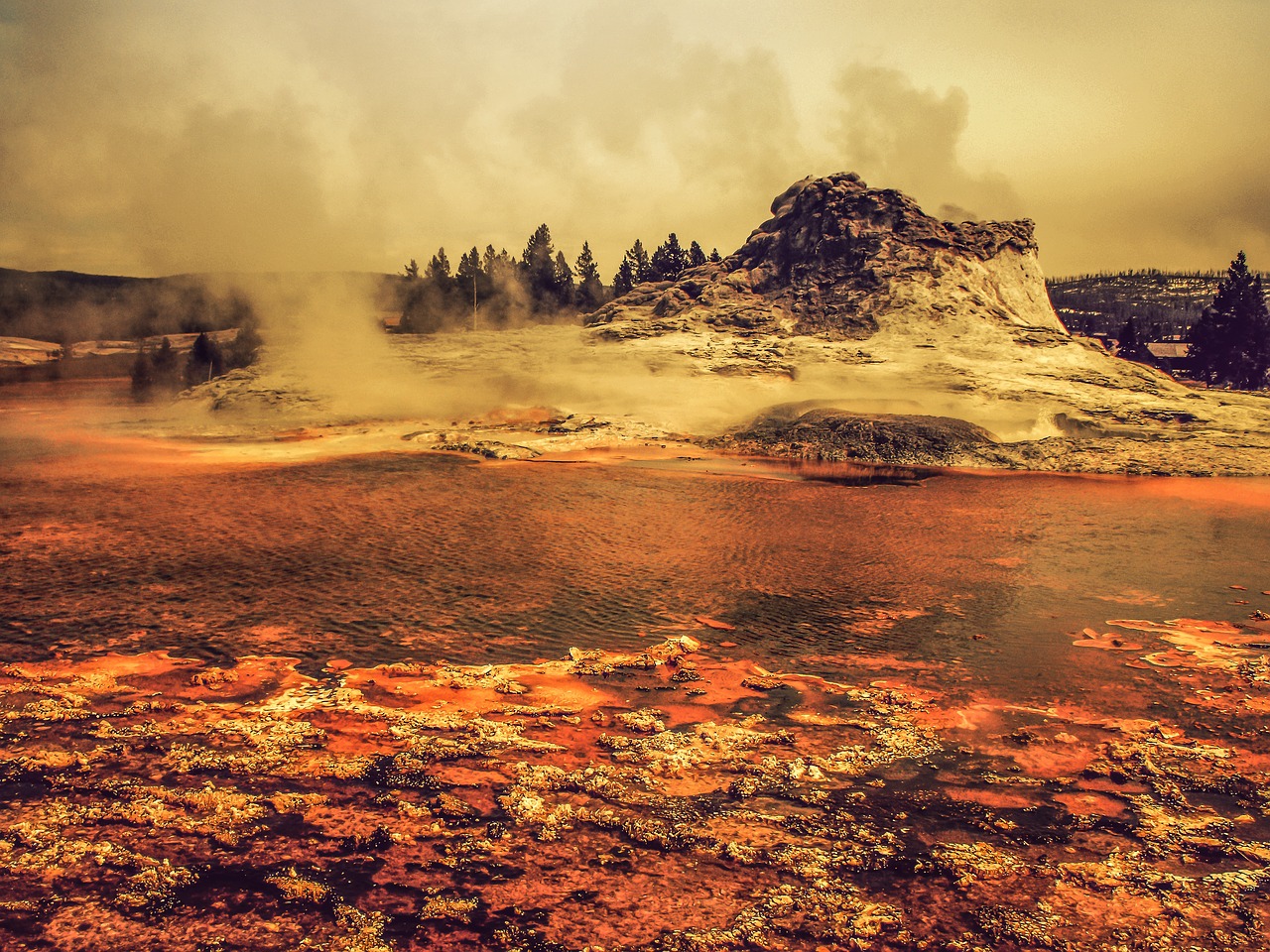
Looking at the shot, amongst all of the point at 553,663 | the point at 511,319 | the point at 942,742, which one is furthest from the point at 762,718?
the point at 511,319

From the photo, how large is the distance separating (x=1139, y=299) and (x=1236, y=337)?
82383mm

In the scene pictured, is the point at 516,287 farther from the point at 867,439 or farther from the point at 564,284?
the point at 867,439

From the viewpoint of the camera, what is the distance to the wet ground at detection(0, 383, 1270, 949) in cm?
297

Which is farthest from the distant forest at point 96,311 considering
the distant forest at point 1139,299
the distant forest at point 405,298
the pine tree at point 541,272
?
the distant forest at point 1139,299

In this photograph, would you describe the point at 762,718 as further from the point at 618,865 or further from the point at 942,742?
the point at 618,865

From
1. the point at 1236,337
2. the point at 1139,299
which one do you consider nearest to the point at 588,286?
the point at 1236,337

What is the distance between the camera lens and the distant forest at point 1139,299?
82938 millimetres

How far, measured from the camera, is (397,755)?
4137 millimetres

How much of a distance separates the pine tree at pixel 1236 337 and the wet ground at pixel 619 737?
33.1 meters

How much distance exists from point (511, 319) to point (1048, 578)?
36565mm

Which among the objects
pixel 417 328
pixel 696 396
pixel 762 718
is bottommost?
pixel 762 718

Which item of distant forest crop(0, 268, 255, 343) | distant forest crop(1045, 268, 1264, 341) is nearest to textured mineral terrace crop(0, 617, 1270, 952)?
distant forest crop(0, 268, 255, 343)

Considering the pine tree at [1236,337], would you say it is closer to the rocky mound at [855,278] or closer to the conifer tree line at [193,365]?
the rocky mound at [855,278]

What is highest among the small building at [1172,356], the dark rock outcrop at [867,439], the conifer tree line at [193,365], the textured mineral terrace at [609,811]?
the small building at [1172,356]
